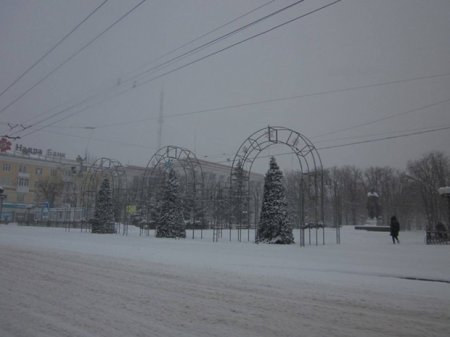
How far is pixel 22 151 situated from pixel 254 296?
85.3 meters

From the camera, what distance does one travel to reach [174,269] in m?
12.5

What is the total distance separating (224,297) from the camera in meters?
8.34

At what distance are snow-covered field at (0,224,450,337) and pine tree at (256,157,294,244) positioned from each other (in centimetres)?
692

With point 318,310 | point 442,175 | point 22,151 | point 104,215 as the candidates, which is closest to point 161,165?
point 104,215

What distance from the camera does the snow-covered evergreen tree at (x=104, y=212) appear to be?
33.5 meters

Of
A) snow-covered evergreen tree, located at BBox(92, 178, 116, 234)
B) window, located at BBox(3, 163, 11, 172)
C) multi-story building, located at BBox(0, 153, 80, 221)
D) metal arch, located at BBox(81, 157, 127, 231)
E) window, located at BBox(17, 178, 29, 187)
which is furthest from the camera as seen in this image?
window, located at BBox(17, 178, 29, 187)

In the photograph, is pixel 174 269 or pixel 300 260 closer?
pixel 174 269

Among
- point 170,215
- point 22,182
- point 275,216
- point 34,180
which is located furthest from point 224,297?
point 34,180

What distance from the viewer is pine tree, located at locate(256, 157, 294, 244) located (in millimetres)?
21719

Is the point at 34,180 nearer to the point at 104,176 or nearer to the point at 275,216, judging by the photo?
the point at 104,176

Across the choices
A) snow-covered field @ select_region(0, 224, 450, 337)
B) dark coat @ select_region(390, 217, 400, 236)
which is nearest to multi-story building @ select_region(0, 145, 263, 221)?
dark coat @ select_region(390, 217, 400, 236)

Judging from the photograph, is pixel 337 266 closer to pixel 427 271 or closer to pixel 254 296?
pixel 427 271

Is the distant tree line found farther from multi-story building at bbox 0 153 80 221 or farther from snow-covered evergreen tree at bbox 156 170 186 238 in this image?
multi-story building at bbox 0 153 80 221

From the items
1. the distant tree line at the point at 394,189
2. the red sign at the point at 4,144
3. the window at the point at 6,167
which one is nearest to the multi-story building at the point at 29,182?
the window at the point at 6,167
